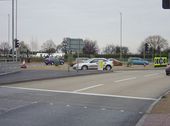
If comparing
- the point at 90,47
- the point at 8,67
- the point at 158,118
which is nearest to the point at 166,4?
the point at 158,118

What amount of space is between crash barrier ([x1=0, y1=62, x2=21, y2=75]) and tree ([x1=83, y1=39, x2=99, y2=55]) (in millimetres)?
101503

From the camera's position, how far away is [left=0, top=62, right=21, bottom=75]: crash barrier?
114ft

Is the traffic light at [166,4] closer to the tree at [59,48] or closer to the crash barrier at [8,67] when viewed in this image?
the crash barrier at [8,67]

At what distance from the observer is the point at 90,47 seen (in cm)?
14550

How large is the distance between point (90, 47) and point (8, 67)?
360 feet

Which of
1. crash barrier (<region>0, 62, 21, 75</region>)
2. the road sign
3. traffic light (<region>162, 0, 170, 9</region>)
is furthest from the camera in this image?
the road sign

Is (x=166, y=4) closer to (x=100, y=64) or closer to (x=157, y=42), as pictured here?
(x=100, y=64)

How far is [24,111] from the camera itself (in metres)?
12.8

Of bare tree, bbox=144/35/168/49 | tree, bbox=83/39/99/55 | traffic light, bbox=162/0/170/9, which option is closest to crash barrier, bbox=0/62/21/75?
traffic light, bbox=162/0/170/9

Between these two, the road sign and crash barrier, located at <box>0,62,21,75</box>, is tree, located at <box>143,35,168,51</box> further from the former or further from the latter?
crash barrier, located at <box>0,62,21,75</box>

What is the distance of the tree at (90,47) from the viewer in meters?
141

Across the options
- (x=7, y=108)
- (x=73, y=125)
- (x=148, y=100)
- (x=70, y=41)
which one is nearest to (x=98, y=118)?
(x=73, y=125)

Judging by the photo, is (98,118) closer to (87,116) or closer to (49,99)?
(87,116)

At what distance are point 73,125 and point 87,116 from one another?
1731mm
